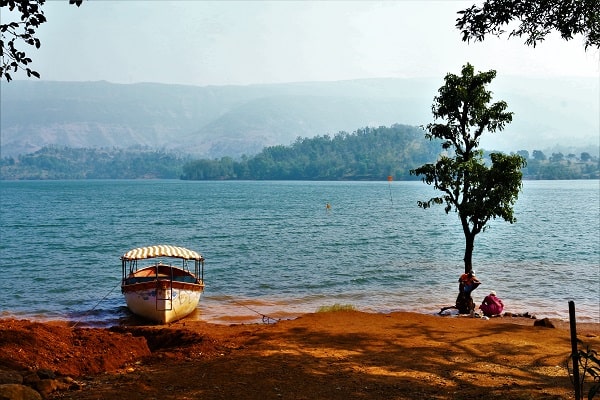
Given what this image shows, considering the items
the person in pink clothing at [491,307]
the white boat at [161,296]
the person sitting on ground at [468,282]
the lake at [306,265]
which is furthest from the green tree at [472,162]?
the white boat at [161,296]

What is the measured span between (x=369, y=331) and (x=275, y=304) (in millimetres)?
11315

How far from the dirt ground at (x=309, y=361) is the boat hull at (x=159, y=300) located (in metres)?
4.09

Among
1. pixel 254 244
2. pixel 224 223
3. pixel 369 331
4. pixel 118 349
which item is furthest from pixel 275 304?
pixel 224 223

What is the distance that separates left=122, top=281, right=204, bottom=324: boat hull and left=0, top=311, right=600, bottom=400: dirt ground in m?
4.09

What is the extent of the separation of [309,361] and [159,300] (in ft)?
37.1

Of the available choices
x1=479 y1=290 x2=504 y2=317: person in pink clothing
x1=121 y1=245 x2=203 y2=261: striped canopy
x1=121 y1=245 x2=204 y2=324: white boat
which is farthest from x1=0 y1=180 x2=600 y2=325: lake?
x1=479 y1=290 x2=504 y2=317: person in pink clothing

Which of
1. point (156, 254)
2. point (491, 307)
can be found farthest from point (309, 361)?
point (156, 254)

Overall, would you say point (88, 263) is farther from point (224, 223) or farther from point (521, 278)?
point (224, 223)

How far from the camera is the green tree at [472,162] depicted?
21.4 m

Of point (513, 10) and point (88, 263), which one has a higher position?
point (513, 10)

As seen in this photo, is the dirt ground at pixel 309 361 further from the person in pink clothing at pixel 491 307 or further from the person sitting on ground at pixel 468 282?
the person in pink clothing at pixel 491 307

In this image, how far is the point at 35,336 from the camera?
50.4ft

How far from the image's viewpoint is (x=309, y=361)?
14164 millimetres

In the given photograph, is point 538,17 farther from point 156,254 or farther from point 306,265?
point 306,265
